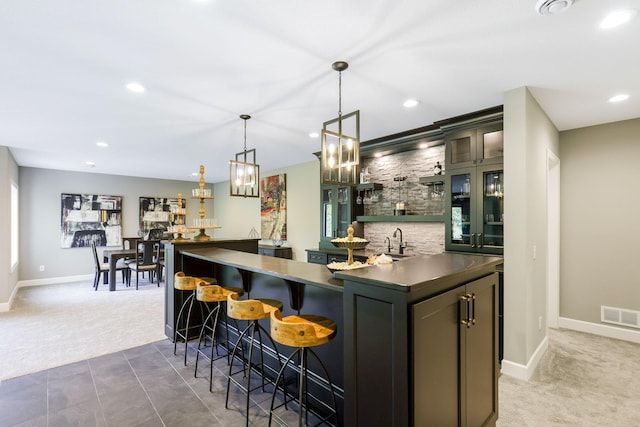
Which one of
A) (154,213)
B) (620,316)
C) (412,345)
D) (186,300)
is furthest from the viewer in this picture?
(154,213)

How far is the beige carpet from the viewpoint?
10.9ft

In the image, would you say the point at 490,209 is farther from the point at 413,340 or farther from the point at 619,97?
the point at 413,340

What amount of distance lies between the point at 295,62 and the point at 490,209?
8.42 feet

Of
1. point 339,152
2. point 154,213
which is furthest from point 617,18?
point 154,213

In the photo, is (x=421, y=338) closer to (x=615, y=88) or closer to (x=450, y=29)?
(x=450, y=29)

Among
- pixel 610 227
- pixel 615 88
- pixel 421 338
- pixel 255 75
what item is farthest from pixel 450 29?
pixel 610 227

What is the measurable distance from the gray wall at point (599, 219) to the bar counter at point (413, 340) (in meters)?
3.00

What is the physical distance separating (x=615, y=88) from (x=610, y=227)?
1.91 metres

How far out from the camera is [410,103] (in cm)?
323

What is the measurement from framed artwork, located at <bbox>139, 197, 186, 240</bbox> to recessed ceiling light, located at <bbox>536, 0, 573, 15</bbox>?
8525mm

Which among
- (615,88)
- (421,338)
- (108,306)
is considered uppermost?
(615,88)

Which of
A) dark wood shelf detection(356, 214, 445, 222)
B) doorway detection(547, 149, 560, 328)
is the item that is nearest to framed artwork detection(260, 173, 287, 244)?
dark wood shelf detection(356, 214, 445, 222)

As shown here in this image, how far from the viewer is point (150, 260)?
270 inches

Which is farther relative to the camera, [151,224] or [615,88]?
[151,224]
